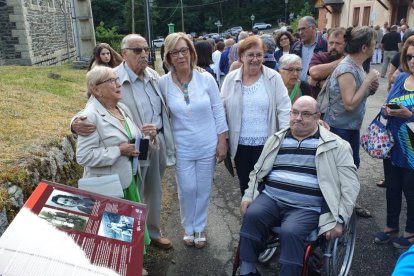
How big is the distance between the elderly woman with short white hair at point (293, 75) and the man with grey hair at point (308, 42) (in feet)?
3.26

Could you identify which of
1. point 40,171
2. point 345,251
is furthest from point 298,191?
point 40,171

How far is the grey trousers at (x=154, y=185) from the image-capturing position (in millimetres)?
3002

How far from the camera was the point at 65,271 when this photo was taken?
126 cm

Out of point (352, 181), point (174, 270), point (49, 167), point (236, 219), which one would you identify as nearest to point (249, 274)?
point (174, 270)

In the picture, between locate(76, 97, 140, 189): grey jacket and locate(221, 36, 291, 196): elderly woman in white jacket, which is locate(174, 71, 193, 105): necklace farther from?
locate(76, 97, 140, 189): grey jacket

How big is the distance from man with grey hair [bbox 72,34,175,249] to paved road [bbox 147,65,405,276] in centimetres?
51

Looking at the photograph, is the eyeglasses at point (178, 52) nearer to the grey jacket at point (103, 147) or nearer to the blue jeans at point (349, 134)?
the grey jacket at point (103, 147)

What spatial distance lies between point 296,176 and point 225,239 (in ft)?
3.82

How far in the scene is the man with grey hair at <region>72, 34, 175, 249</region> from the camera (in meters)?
2.75

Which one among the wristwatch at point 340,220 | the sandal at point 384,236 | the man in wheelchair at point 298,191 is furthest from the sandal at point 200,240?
the sandal at point 384,236

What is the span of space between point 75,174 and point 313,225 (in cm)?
259

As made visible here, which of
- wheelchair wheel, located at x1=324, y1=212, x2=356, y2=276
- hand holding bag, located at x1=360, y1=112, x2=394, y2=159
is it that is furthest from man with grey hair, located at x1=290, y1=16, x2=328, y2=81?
wheelchair wheel, located at x1=324, y1=212, x2=356, y2=276

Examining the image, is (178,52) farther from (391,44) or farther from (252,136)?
(391,44)

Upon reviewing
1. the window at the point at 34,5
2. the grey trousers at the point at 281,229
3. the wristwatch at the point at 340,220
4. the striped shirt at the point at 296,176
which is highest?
the window at the point at 34,5
